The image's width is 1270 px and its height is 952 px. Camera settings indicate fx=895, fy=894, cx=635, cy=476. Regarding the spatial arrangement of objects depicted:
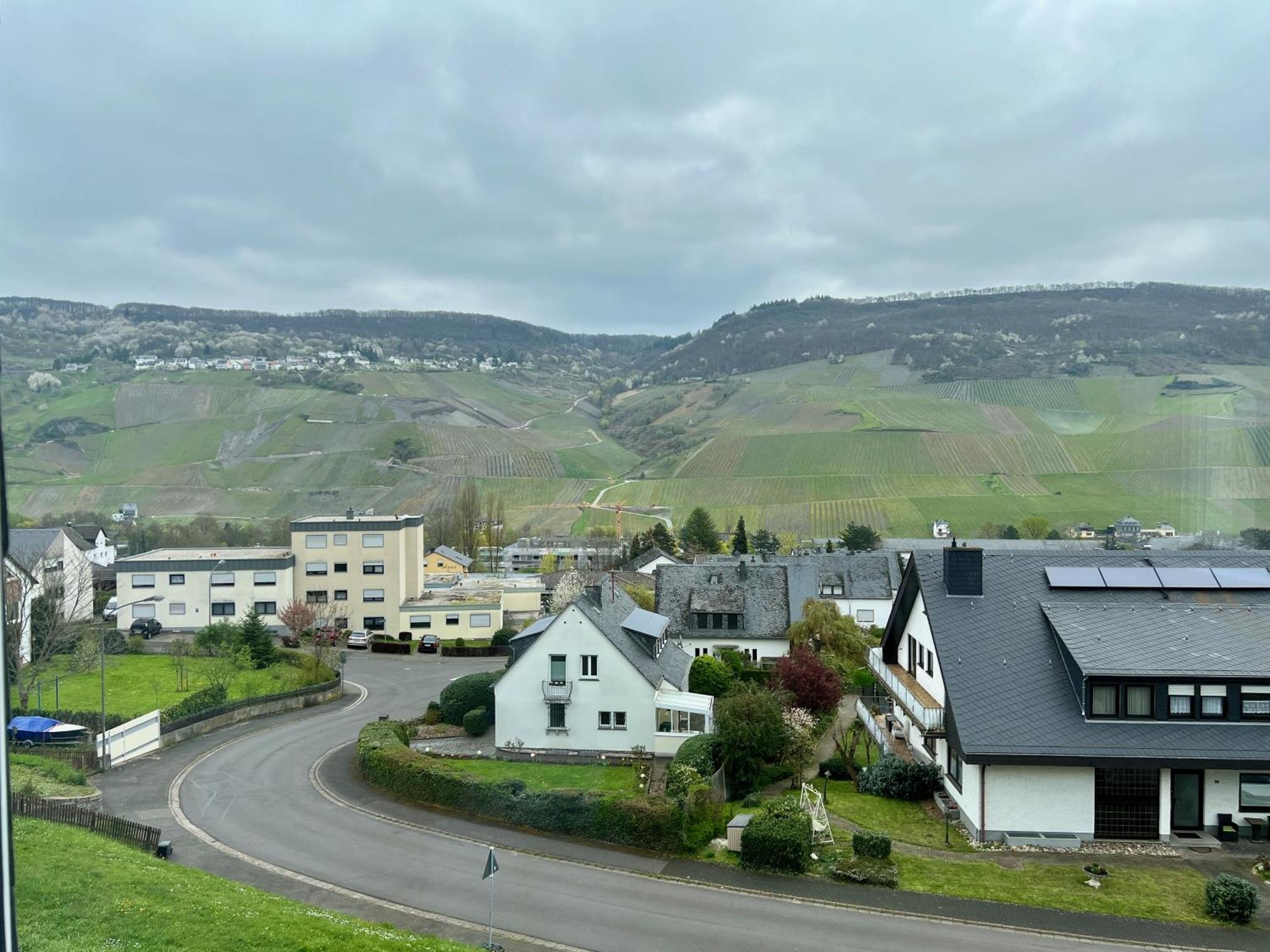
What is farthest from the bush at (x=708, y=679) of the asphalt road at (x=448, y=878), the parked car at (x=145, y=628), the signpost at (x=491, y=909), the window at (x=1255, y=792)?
the parked car at (x=145, y=628)

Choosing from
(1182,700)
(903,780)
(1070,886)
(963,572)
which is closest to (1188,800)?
(1182,700)

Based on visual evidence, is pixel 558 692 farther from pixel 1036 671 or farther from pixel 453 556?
pixel 453 556

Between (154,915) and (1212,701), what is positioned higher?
(1212,701)

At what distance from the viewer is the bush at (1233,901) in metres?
19.5

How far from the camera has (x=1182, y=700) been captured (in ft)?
82.7

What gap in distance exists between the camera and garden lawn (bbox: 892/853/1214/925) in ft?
66.5

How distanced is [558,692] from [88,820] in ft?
56.6

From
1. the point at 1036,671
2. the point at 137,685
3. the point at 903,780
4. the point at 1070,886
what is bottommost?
the point at 137,685

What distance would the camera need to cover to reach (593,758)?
3631 cm

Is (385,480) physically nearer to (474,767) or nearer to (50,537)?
(50,537)

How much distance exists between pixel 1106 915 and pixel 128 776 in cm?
3278

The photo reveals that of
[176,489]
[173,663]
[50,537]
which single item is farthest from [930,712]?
[176,489]

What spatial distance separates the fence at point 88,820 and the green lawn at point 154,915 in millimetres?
3405

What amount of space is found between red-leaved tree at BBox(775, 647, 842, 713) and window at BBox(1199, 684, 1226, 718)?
1412 centimetres
